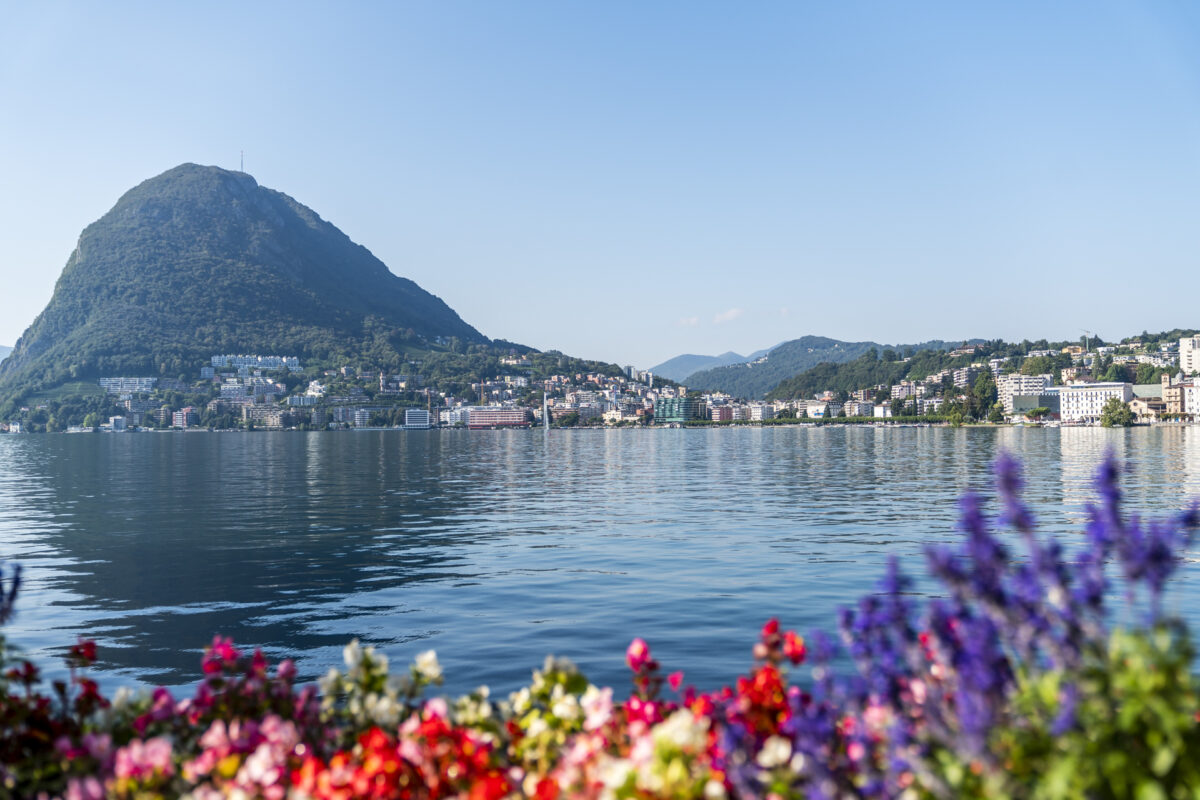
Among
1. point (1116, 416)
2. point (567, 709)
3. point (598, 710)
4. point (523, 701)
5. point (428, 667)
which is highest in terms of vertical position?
point (428, 667)

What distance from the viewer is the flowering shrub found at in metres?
3.97

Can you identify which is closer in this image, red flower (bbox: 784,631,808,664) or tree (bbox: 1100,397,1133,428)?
red flower (bbox: 784,631,808,664)

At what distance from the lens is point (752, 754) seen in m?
5.18

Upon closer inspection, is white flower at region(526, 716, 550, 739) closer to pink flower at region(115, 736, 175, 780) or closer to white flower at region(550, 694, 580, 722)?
white flower at region(550, 694, 580, 722)

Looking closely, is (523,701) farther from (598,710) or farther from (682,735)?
(682,735)

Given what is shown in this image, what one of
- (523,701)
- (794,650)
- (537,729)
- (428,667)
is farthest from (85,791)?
(794,650)

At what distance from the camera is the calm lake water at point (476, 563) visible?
14.5 m

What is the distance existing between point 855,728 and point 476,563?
18.6m

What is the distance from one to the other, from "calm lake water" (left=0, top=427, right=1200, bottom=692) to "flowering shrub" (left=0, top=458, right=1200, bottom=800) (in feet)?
1.88

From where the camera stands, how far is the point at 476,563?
22.5 meters

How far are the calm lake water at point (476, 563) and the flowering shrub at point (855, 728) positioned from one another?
57 centimetres

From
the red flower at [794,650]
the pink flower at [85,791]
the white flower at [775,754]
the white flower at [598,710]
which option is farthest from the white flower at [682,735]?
the pink flower at [85,791]

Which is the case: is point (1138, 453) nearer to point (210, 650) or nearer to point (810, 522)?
point (810, 522)

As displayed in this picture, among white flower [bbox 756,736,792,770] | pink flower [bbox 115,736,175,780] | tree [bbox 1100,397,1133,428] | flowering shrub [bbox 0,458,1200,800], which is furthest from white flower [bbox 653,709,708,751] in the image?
tree [bbox 1100,397,1133,428]
